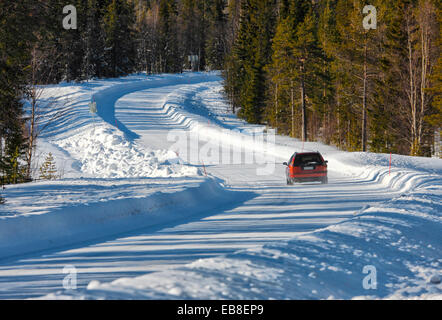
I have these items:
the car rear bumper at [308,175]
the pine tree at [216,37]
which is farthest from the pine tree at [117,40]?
the car rear bumper at [308,175]

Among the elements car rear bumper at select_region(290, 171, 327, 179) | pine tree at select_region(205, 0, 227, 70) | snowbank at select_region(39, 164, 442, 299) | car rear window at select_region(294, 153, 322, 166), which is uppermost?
pine tree at select_region(205, 0, 227, 70)

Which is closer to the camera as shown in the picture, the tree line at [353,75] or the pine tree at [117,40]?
the tree line at [353,75]

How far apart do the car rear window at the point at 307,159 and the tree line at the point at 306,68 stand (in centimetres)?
1129

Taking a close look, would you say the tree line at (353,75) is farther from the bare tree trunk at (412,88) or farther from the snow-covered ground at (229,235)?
the snow-covered ground at (229,235)

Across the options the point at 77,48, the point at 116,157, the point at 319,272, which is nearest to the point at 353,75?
the point at 116,157

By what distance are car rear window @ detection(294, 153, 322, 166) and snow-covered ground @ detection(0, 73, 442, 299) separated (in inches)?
42.6

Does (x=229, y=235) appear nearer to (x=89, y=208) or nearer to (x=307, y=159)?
(x=89, y=208)

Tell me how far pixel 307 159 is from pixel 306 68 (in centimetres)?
2962

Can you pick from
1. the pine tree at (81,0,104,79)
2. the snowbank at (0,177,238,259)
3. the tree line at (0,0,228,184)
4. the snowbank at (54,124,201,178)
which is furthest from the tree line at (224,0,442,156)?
the pine tree at (81,0,104,79)

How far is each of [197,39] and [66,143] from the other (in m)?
88.8

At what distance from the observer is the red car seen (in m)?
20.0

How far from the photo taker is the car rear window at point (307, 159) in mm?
20141

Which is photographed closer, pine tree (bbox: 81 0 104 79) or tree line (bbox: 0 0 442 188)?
tree line (bbox: 0 0 442 188)

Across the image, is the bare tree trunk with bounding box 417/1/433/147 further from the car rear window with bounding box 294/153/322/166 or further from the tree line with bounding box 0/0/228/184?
the tree line with bounding box 0/0/228/184
